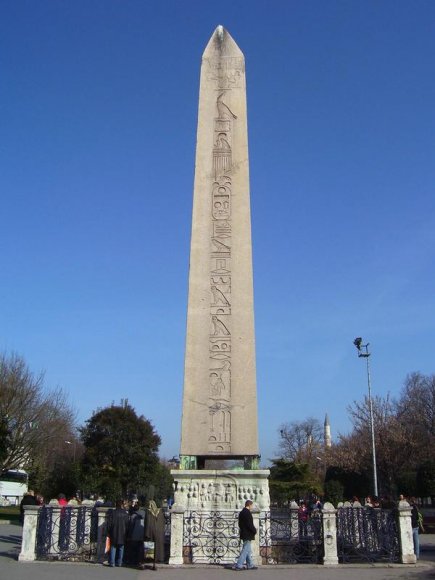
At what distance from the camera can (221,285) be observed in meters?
11.8

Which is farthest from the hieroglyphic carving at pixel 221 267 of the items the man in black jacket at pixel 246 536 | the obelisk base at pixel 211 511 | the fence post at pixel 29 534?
the fence post at pixel 29 534

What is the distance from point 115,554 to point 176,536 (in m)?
1.30

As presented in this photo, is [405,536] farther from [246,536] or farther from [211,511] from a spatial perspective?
[211,511]

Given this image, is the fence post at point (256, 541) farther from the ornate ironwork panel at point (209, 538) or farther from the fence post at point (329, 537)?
the fence post at point (329, 537)

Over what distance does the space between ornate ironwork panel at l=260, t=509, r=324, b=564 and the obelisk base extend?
22 cm

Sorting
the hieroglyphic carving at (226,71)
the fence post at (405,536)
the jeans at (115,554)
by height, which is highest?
the hieroglyphic carving at (226,71)

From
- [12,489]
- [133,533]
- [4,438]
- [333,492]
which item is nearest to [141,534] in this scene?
[133,533]

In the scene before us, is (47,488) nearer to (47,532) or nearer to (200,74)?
(47,532)

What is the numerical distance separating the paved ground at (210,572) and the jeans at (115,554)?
19 centimetres

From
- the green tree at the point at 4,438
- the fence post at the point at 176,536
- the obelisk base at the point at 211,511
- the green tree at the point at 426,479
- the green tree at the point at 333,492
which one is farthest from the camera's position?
the green tree at the point at 333,492

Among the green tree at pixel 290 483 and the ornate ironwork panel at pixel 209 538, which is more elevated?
the green tree at pixel 290 483

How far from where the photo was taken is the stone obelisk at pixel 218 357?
34.6 ft

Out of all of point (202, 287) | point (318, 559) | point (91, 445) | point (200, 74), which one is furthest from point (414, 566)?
point (91, 445)

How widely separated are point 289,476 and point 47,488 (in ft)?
44.7
